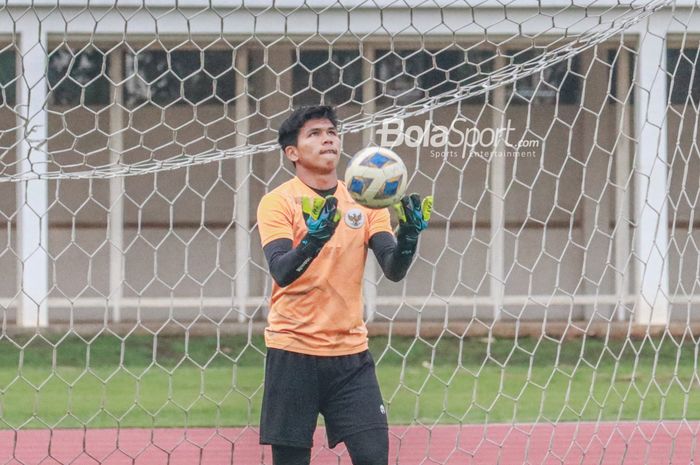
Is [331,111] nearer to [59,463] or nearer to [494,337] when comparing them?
[59,463]

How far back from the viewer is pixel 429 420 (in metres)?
8.64

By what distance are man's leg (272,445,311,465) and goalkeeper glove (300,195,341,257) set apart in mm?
873

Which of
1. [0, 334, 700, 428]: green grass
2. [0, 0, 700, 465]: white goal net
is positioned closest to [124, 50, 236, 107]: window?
[0, 0, 700, 465]: white goal net

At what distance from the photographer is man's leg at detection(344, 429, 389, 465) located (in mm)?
5047

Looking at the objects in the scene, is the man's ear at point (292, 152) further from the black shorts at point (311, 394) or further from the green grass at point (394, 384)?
the green grass at point (394, 384)

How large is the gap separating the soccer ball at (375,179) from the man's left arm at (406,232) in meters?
0.09

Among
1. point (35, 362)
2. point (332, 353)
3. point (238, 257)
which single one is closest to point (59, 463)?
point (332, 353)

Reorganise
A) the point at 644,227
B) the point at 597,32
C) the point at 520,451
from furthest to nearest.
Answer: the point at 644,227, the point at 520,451, the point at 597,32

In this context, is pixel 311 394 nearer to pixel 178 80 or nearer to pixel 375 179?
pixel 375 179

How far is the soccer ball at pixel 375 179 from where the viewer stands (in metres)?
4.77

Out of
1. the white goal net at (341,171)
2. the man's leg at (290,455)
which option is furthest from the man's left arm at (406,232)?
the white goal net at (341,171)

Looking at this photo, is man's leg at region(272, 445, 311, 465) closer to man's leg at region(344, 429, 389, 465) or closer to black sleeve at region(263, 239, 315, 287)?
man's leg at region(344, 429, 389, 465)

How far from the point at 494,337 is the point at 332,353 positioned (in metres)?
8.07

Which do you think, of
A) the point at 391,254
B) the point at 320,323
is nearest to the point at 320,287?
the point at 320,323
